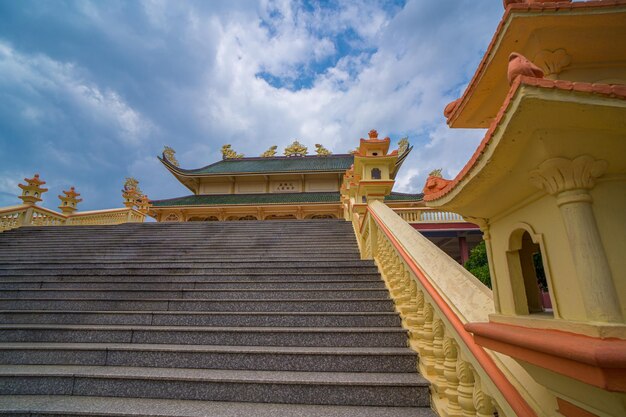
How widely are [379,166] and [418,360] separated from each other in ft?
15.5

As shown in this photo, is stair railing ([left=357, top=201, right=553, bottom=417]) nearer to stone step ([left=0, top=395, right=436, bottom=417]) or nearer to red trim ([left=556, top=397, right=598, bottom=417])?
red trim ([left=556, top=397, right=598, bottom=417])

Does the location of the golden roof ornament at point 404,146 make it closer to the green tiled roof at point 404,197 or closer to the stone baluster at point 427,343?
the green tiled roof at point 404,197

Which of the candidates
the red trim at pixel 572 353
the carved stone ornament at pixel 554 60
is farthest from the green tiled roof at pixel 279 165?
the red trim at pixel 572 353

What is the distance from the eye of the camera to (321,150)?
25797 millimetres

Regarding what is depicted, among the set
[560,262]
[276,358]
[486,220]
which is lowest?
[276,358]

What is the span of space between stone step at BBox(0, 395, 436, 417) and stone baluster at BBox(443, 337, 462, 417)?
1.11 ft

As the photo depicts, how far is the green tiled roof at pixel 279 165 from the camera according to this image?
22.4 metres

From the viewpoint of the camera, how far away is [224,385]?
2.54 metres

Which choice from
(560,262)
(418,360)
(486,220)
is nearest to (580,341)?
(560,262)

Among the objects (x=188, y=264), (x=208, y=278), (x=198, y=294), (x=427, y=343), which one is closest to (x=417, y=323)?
(x=427, y=343)

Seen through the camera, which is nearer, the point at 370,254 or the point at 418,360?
the point at 418,360

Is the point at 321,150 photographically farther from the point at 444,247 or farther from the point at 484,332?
the point at 484,332

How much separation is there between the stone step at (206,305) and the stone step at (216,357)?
75 centimetres

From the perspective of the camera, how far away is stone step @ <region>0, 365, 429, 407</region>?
2.37m
